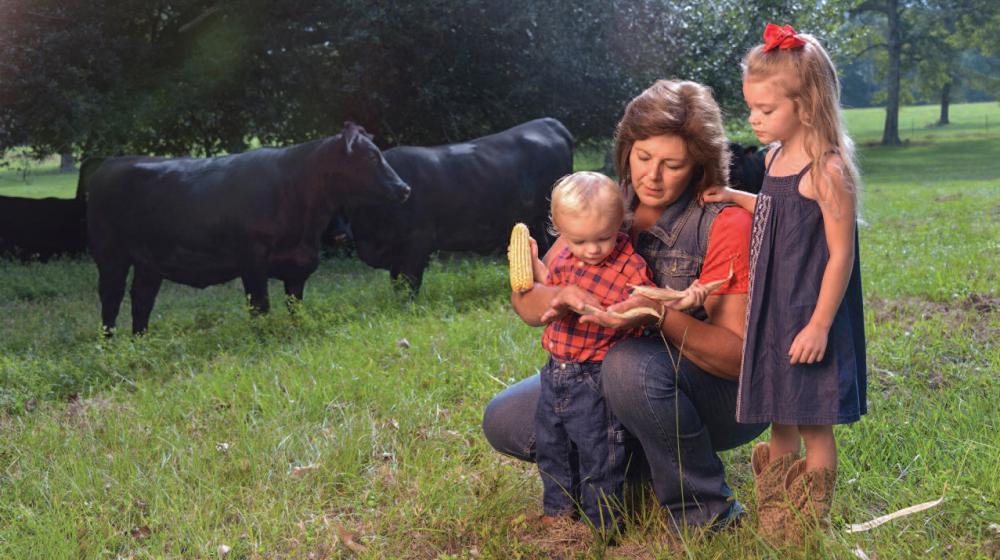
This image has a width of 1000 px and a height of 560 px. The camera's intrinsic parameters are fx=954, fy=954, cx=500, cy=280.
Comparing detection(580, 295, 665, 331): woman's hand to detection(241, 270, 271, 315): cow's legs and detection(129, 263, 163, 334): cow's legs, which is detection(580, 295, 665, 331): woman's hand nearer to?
detection(241, 270, 271, 315): cow's legs

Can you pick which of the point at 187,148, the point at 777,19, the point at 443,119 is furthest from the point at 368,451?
the point at 777,19

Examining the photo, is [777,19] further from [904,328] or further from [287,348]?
[287,348]

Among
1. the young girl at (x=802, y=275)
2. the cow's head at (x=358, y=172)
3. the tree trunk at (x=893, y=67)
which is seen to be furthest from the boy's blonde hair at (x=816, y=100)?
the tree trunk at (x=893, y=67)

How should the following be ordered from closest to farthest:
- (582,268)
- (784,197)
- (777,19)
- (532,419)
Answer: (784,197) → (582,268) → (532,419) → (777,19)

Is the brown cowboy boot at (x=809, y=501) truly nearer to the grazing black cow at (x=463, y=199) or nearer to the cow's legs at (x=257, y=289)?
the cow's legs at (x=257, y=289)

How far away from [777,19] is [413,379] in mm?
12985

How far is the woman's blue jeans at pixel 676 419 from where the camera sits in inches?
114

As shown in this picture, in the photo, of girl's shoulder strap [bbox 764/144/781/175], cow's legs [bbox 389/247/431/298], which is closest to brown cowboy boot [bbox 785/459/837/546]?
girl's shoulder strap [bbox 764/144/781/175]

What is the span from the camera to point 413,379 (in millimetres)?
5270

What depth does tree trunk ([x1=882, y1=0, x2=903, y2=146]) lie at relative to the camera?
35375 millimetres

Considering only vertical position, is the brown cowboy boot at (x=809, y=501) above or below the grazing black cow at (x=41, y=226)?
above

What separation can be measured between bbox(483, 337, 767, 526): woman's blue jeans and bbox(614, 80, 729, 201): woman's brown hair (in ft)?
1.94

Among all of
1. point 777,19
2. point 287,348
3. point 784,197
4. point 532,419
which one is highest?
point 777,19

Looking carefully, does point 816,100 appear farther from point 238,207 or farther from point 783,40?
point 238,207
